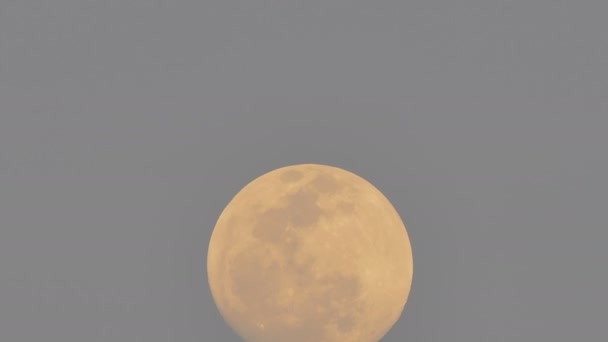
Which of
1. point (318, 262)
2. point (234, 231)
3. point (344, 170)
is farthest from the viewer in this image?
point (344, 170)

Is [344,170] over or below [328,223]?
over

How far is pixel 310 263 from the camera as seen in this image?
1767 centimetres

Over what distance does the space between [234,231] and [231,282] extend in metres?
1.36

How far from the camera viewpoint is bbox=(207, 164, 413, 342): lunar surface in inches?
696

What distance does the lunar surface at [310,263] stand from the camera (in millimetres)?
17672

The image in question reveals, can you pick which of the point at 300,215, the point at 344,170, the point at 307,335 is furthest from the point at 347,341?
the point at 344,170

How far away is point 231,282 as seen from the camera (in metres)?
18.4

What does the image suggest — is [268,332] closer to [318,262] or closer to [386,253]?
[318,262]

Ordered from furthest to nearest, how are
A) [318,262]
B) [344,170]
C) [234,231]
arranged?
[344,170] → [234,231] → [318,262]

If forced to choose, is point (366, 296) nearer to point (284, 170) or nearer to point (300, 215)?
point (300, 215)

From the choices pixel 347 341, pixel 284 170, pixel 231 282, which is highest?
pixel 284 170

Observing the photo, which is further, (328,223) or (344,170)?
(344,170)

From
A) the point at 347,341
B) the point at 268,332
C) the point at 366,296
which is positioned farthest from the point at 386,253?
the point at 268,332

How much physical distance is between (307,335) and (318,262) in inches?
74.1
